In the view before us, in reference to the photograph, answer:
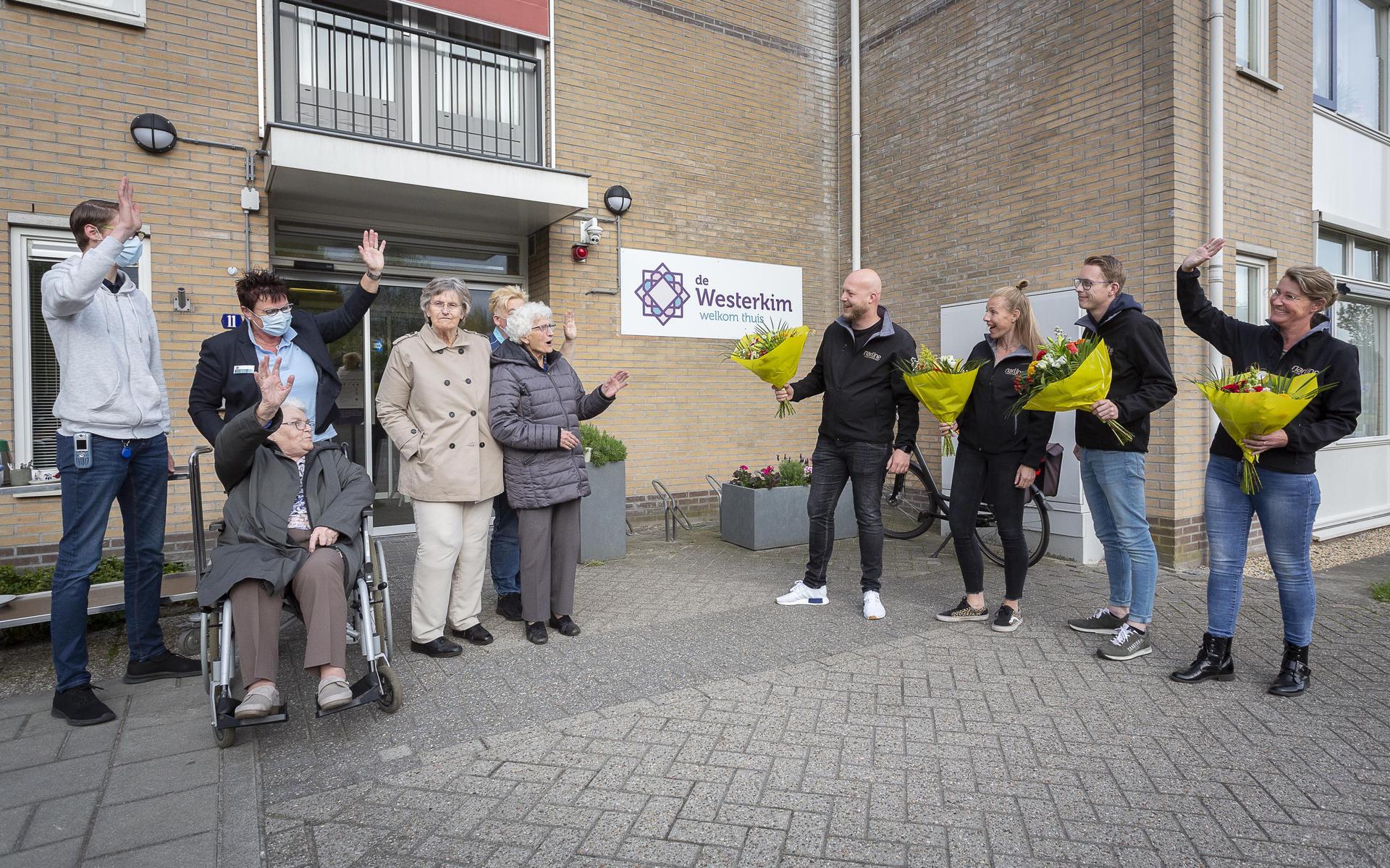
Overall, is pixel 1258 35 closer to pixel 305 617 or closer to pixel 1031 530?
pixel 1031 530

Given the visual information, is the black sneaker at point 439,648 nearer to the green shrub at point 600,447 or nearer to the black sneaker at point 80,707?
the black sneaker at point 80,707

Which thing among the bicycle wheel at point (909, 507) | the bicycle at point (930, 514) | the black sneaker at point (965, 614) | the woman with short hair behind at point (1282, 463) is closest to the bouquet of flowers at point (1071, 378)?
the woman with short hair behind at point (1282, 463)

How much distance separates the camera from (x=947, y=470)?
8117mm

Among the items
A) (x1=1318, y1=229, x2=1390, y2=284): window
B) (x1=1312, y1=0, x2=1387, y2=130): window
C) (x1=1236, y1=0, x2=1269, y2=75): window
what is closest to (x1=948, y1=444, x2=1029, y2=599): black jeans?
(x1=1236, y1=0, x2=1269, y2=75): window

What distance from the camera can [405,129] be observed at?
7.33 metres

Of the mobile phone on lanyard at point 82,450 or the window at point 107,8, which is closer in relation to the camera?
the mobile phone on lanyard at point 82,450

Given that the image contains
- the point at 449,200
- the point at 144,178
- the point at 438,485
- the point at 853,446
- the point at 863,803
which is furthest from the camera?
the point at 449,200

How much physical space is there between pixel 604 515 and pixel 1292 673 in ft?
15.3

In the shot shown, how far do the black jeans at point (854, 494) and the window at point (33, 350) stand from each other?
5165mm

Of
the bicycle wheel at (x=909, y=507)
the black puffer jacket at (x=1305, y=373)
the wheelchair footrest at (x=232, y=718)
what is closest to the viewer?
the wheelchair footrest at (x=232, y=718)

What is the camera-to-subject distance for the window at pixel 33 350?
568 centimetres

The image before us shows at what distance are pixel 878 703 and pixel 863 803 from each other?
89 centimetres

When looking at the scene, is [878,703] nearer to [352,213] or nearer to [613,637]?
[613,637]

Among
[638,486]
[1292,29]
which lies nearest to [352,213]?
[638,486]
